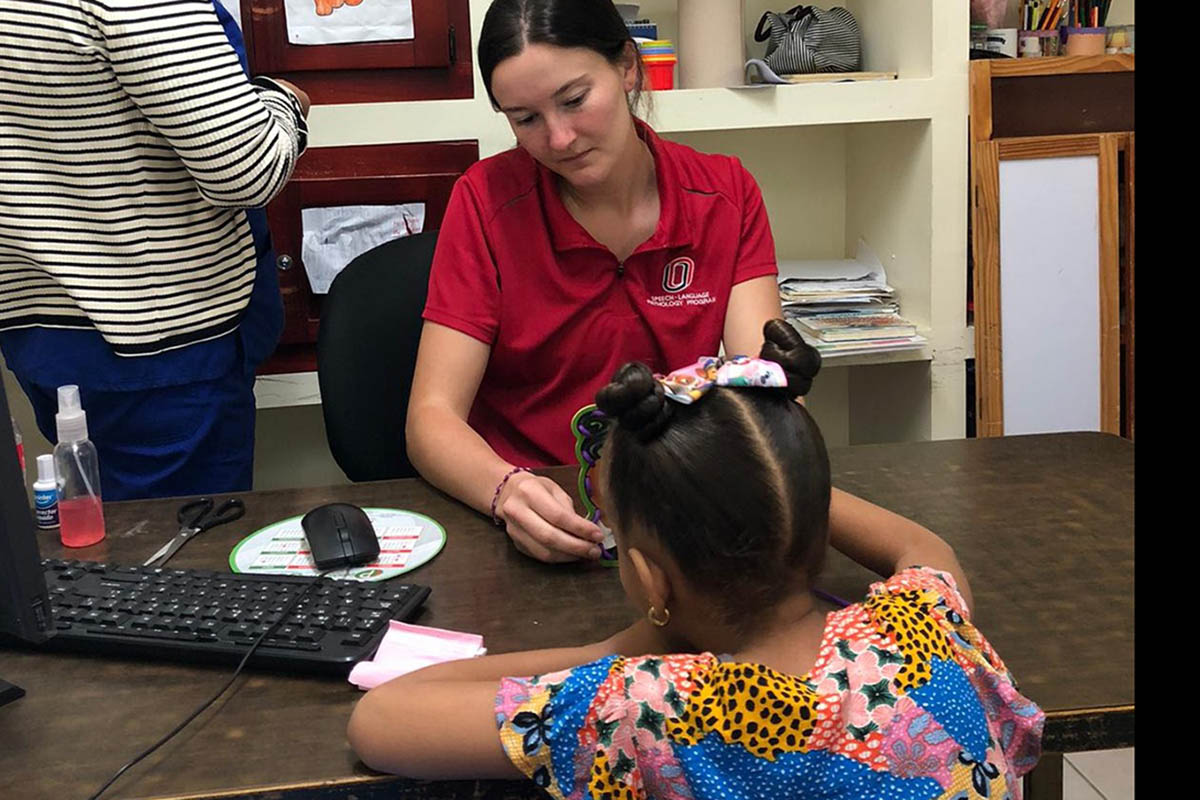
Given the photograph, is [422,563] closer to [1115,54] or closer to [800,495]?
[800,495]

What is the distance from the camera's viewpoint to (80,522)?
1.33m

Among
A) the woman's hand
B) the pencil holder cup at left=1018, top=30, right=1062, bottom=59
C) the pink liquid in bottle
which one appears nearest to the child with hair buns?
the woman's hand

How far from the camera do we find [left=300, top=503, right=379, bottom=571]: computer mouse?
1222mm

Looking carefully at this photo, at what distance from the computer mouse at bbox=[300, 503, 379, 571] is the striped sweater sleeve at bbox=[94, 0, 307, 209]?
545mm

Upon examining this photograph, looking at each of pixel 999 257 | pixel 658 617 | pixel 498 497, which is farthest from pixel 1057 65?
pixel 658 617

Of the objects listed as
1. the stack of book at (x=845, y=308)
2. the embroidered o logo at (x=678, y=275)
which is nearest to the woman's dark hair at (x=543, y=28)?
the embroidered o logo at (x=678, y=275)

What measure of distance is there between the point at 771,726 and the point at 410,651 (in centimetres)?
35

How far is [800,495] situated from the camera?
2.87 ft

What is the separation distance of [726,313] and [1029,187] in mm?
984

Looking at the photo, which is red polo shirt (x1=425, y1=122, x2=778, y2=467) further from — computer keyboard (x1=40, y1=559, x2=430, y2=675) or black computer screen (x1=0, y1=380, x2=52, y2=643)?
black computer screen (x1=0, y1=380, x2=52, y2=643)

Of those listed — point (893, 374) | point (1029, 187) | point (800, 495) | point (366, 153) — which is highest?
point (366, 153)
